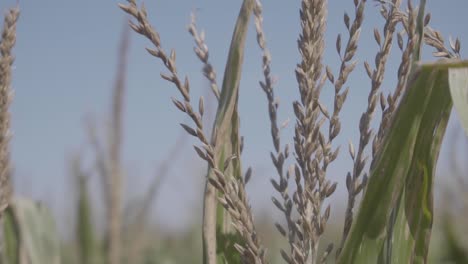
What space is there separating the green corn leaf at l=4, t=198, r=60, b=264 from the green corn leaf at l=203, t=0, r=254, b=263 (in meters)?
0.64

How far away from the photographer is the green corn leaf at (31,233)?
133cm

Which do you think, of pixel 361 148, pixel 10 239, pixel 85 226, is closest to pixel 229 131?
pixel 361 148

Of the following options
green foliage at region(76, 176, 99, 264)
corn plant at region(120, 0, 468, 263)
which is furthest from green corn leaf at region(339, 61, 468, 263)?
green foliage at region(76, 176, 99, 264)

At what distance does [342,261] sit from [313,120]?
0.17 metres

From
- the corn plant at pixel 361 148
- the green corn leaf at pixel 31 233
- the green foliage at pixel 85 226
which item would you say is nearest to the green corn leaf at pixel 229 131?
the corn plant at pixel 361 148

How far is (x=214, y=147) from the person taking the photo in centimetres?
75

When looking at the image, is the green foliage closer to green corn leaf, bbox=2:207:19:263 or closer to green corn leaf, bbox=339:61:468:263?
green corn leaf, bbox=2:207:19:263

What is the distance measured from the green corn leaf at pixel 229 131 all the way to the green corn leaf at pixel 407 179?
6.9 inches

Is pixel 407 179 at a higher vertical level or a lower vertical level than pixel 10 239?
Answer: higher

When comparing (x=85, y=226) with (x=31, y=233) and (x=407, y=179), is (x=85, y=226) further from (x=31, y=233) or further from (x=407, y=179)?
(x=407, y=179)

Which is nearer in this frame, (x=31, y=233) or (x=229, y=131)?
(x=229, y=131)

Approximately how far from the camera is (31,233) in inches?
55.6

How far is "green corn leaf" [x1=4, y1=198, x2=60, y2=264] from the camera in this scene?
133 centimetres

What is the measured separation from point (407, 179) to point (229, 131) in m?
0.24
